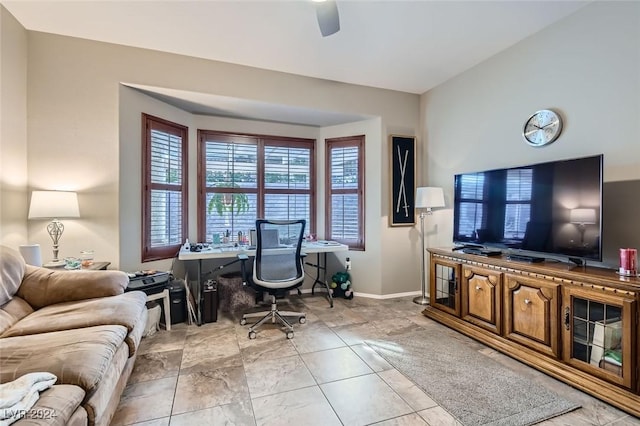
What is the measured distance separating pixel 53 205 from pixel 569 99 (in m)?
4.65

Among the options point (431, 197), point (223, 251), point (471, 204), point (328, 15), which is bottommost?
point (223, 251)

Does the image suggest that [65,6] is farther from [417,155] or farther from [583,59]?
→ [583,59]

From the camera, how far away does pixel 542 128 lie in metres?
2.87

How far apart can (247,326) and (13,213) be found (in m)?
2.37

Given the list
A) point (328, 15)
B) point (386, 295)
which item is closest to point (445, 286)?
point (386, 295)

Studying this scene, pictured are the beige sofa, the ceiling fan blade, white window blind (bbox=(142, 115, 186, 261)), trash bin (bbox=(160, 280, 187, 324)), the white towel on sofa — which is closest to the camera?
the white towel on sofa

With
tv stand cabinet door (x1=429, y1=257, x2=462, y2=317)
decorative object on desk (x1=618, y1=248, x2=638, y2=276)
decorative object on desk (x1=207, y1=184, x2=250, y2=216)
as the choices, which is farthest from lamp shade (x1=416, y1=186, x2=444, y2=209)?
decorative object on desk (x1=207, y1=184, x2=250, y2=216)

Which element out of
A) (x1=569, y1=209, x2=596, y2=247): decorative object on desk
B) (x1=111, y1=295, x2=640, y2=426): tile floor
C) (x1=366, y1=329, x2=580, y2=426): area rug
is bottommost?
(x1=111, y1=295, x2=640, y2=426): tile floor

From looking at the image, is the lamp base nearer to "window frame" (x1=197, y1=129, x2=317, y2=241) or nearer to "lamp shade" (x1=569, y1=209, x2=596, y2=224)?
"window frame" (x1=197, y1=129, x2=317, y2=241)

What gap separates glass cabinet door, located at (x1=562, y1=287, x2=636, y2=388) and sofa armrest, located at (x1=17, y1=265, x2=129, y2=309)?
3469mm

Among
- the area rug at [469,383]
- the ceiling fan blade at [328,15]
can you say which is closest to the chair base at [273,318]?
the area rug at [469,383]

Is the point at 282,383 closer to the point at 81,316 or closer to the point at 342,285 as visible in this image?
the point at 81,316

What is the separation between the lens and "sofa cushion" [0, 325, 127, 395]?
54.8 inches

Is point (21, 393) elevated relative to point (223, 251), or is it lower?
lower
